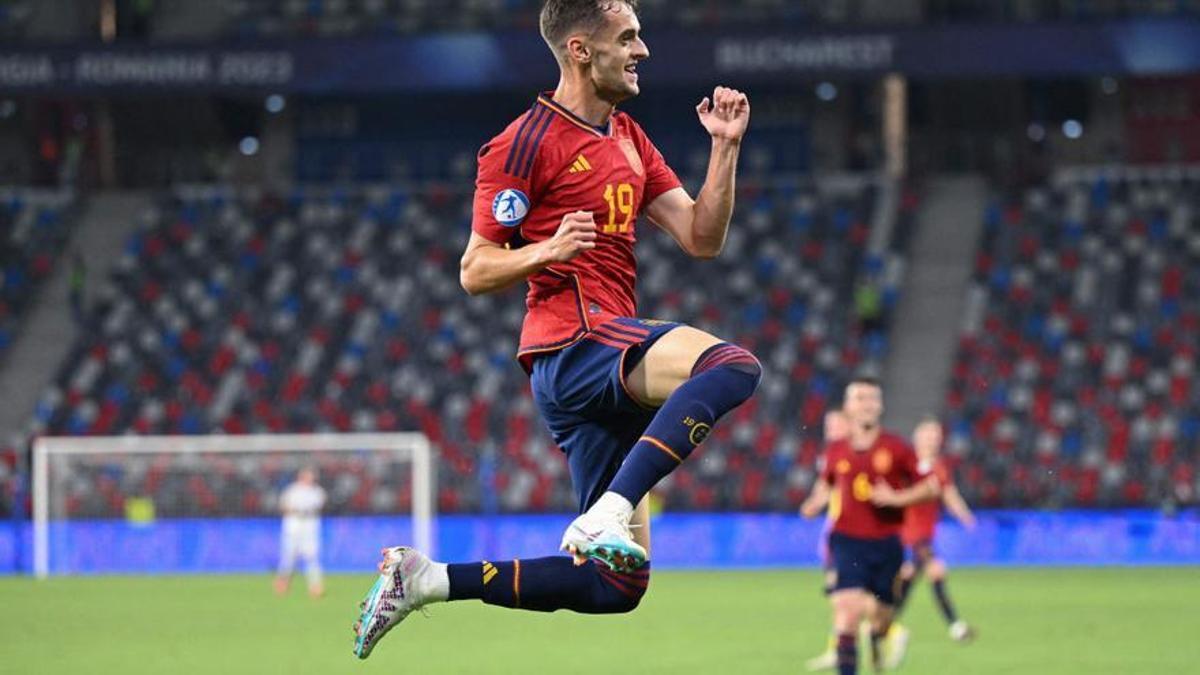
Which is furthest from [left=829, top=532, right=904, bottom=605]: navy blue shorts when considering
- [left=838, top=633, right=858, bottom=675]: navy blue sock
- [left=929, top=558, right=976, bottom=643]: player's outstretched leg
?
[left=929, top=558, right=976, bottom=643]: player's outstretched leg

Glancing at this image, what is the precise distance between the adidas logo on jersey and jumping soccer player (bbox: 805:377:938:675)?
20.7 feet

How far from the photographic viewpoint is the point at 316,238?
1355 inches

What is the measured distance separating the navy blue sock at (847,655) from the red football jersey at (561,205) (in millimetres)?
5356

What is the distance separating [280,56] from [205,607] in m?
12.8

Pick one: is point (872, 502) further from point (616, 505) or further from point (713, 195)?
point (616, 505)

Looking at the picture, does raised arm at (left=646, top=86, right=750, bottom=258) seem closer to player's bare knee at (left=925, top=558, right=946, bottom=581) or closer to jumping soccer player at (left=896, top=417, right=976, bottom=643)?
jumping soccer player at (left=896, top=417, right=976, bottom=643)

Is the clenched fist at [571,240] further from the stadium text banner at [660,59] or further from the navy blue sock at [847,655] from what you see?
the stadium text banner at [660,59]

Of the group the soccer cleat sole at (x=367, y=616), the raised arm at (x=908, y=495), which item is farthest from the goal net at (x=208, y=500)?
the soccer cleat sole at (x=367, y=616)

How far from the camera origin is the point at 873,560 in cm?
1321

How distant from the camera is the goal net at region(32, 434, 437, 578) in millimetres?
26984

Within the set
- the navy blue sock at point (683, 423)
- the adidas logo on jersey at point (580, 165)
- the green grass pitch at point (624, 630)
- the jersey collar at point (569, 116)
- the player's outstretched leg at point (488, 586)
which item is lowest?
A: the green grass pitch at point (624, 630)

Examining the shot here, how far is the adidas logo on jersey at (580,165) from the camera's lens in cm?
707

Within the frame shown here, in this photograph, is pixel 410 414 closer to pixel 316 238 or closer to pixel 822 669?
pixel 316 238

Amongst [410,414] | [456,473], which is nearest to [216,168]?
[410,414]
